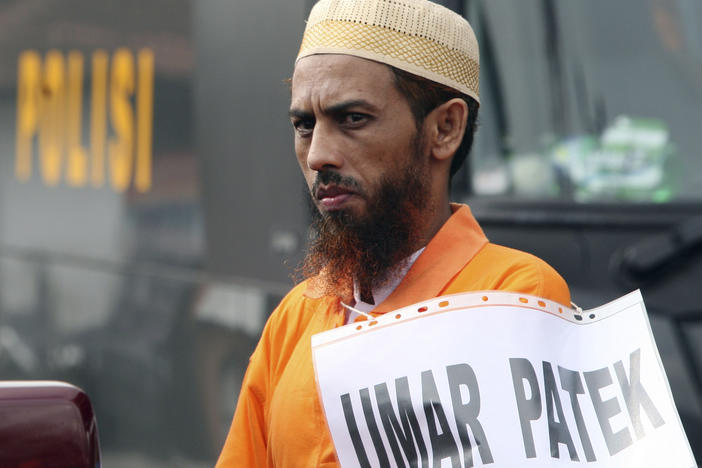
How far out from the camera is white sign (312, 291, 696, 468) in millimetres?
1449

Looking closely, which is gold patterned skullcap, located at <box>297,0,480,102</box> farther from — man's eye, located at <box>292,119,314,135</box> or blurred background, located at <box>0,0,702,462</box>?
blurred background, located at <box>0,0,702,462</box>

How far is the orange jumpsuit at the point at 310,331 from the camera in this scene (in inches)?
66.2

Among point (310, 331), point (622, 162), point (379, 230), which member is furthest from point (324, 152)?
point (622, 162)

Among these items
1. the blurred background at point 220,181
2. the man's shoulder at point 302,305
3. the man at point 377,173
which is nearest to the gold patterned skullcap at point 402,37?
the man at point 377,173

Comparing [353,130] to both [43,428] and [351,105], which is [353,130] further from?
[43,428]

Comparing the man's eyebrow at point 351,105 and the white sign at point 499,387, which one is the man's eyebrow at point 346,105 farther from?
the white sign at point 499,387

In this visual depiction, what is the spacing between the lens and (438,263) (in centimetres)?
177

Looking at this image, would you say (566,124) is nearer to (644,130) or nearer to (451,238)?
(644,130)

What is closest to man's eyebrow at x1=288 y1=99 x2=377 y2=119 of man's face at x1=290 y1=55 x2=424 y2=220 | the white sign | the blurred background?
man's face at x1=290 y1=55 x2=424 y2=220

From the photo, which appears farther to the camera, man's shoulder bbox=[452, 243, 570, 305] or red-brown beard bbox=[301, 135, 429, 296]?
red-brown beard bbox=[301, 135, 429, 296]

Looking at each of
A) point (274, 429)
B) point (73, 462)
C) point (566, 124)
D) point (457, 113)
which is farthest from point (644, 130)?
point (73, 462)

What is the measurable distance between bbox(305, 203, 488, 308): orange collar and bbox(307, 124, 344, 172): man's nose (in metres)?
0.21

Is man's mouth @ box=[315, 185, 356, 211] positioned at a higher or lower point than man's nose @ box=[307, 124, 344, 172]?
lower

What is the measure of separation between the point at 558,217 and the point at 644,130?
13.4 inches
